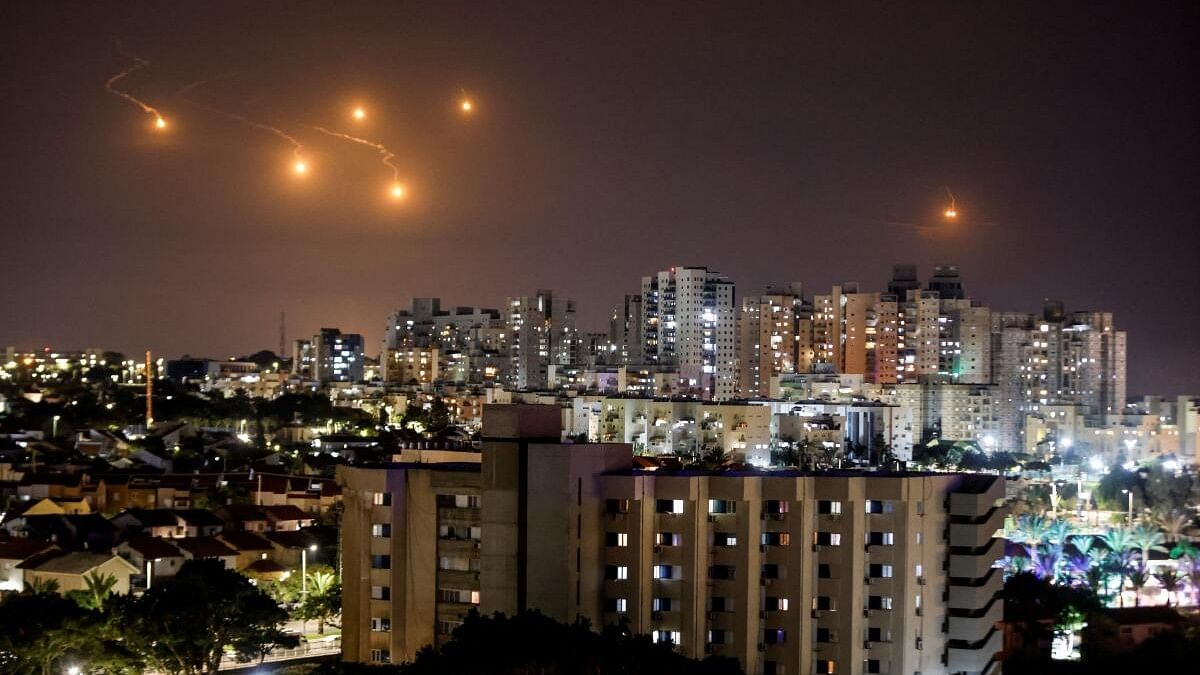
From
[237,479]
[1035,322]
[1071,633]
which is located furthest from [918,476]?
[1035,322]

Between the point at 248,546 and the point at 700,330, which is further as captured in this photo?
the point at 700,330

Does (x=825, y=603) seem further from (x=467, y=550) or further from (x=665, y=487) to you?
(x=467, y=550)

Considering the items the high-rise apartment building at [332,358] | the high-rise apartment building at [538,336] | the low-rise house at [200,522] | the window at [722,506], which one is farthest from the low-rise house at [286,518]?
the high-rise apartment building at [332,358]

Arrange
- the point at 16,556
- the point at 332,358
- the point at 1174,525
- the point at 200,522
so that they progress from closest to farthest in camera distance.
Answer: the point at 16,556 → the point at 200,522 → the point at 1174,525 → the point at 332,358

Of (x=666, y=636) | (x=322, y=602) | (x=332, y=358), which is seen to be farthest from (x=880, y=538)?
(x=332, y=358)

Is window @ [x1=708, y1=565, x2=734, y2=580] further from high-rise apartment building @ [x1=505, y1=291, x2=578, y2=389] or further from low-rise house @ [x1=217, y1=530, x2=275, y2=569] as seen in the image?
high-rise apartment building @ [x1=505, y1=291, x2=578, y2=389]

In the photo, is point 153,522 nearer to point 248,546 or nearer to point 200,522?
point 200,522
